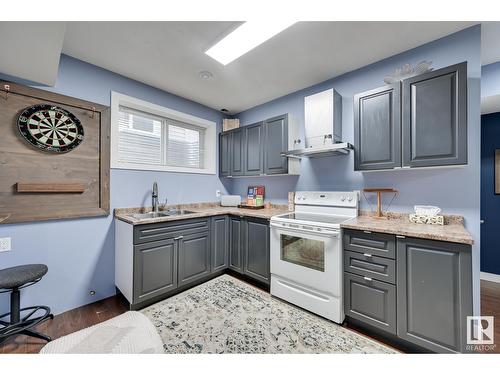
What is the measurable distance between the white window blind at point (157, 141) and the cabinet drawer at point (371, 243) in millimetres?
2506

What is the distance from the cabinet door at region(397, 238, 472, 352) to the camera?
130 cm

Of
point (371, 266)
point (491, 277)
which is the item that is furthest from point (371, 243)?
point (491, 277)

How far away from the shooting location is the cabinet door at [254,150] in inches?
113

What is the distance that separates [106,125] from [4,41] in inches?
37.2

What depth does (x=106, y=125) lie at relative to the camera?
2.24 metres

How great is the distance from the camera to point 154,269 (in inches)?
82.5

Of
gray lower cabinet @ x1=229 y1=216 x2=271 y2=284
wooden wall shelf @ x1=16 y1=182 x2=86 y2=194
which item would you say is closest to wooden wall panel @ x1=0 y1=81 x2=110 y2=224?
wooden wall shelf @ x1=16 y1=182 x2=86 y2=194

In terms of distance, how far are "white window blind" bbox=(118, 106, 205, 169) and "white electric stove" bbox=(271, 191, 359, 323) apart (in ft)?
5.96

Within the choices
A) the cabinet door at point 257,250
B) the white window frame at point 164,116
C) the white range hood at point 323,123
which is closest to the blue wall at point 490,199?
the white range hood at point 323,123

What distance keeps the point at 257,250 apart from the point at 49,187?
7.12 ft

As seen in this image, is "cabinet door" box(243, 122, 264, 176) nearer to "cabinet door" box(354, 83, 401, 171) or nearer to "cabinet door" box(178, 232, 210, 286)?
"cabinet door" box(178, 232, 210, 286)

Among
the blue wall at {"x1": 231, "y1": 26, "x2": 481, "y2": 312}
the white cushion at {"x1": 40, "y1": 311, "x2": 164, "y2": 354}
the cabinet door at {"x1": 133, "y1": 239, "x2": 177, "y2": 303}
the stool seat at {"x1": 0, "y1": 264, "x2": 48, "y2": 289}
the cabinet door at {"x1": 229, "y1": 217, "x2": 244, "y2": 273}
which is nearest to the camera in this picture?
the white cushion at {"x1": 40, "y1": 311, "x2": 164, "y2": 354}

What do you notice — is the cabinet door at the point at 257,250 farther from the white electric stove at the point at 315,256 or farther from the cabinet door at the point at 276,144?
the cabinet door at the point at 276,144
